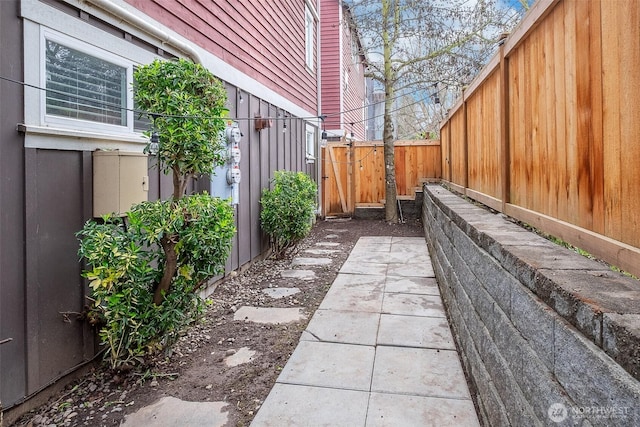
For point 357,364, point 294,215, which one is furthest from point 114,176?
point 294,215

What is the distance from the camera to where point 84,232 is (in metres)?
2.46

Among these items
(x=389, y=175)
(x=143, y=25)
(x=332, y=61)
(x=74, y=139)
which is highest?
(x=332, y=61)

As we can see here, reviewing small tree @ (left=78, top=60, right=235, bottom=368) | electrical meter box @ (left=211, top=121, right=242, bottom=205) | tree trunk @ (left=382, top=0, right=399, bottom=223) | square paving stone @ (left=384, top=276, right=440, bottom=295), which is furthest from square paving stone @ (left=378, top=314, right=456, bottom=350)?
tree trunk @ (left=382, top=0, right=399, bottom=223)

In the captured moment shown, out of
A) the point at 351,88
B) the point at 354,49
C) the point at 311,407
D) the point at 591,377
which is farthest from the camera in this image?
the point at 354,49

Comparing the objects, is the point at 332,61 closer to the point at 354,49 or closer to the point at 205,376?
the point at 354,49

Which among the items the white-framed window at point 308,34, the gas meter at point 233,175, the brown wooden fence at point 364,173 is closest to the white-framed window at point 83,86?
the gas meter at point 233,175

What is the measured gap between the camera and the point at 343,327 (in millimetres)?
3520

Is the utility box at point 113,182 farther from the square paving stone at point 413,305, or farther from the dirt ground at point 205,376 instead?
the square paving stone at point 413,305

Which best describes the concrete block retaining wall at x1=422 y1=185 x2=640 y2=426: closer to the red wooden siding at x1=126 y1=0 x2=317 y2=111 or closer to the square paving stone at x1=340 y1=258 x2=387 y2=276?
the square paving stone at x1=340 y1=258 x2=387 y2=276

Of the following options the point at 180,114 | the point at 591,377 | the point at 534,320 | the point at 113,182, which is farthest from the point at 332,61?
the point at 591,377

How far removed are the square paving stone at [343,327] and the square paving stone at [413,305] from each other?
0.86 feet

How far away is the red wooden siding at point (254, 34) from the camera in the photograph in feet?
13.0

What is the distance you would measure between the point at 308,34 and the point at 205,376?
843 cm

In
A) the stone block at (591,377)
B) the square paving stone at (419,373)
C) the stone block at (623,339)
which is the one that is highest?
the stone block at (623,339)
